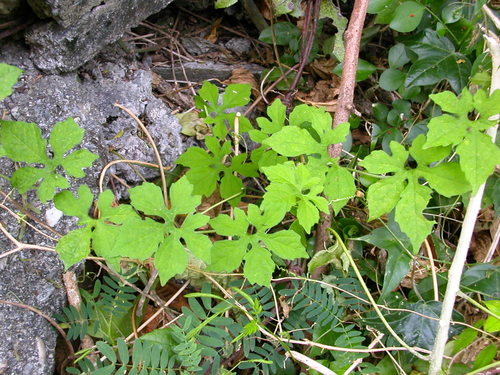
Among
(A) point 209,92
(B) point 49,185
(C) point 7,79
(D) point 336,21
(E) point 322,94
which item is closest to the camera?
(C) point 7,79

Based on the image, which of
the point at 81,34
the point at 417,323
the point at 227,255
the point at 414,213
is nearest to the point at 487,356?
the point at 417,323

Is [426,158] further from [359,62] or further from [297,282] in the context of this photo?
[359,62]

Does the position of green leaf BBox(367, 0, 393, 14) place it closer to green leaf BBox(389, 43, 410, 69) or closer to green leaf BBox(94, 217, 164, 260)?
green leaf BBox(389, 43, 410, 69)

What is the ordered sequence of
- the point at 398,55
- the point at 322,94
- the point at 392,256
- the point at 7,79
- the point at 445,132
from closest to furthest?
the point at 7,79, the point at 445,132, the point at 392,256, the point at 398,55, the point at 322,94

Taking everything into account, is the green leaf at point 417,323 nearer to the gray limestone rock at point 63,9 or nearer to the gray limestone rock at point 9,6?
the gray limestone rock at point 63,9

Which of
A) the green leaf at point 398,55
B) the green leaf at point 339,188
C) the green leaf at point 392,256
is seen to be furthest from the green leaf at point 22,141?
the green leaf at point 398,55

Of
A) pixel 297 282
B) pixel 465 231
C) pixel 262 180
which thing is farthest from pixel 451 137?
pixel 262 180

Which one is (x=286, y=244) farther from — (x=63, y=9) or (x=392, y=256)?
(x=63, y=9)
